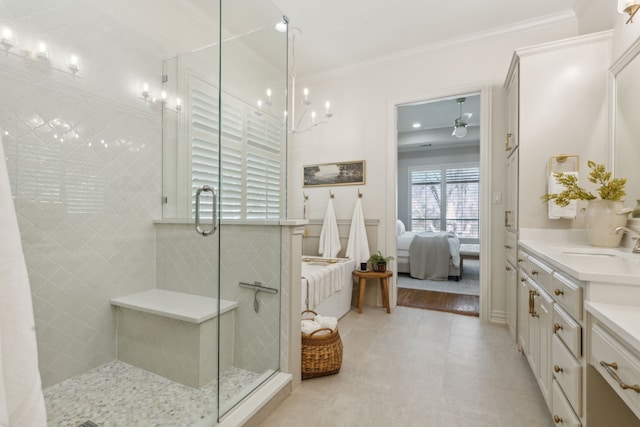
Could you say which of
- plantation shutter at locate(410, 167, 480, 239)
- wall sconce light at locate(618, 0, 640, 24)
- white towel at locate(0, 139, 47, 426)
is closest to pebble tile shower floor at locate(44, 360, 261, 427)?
white towel at locate(0, 139, 47, 426)

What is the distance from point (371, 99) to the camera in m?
3.49

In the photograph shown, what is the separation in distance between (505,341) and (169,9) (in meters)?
3.85

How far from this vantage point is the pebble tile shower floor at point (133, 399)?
1471mm

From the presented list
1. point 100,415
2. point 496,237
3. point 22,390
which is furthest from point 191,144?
point 496,237

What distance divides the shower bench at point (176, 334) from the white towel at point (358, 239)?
73.9 inches

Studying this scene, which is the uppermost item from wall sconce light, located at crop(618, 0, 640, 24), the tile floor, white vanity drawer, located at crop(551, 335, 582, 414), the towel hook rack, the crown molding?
the crown molding

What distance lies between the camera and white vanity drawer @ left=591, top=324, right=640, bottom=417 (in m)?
0.75

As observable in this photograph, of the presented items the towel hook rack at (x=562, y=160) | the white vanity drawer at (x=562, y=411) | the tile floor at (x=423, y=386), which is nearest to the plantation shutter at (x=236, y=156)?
the tile floor at (x=423, y=386)

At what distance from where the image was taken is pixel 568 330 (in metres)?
1.18

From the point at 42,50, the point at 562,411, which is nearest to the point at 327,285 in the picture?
the point at 562,411

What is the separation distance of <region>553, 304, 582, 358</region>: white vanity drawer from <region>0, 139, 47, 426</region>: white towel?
1.60 metres

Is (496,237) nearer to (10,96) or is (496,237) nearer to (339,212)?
(339,212)

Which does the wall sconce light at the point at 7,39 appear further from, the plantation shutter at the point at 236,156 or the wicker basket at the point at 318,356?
the wicker basket at the point at 318,356

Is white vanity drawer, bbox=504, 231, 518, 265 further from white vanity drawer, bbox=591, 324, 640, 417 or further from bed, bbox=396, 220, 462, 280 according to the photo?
bed, bbox=396, 220, 462, 280
